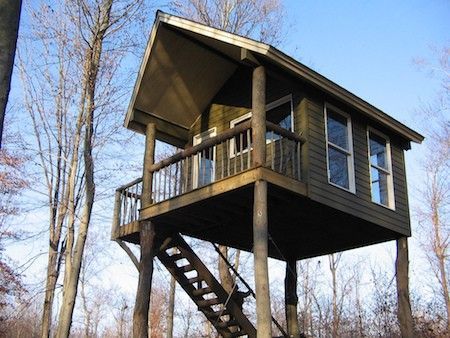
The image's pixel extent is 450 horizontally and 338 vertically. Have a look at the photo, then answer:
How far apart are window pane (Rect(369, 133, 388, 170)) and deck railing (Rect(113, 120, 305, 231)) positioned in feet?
8.06

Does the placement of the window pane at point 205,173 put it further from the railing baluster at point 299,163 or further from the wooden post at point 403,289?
the wooden post at point 403,289

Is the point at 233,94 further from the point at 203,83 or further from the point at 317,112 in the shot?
the point at 317,112

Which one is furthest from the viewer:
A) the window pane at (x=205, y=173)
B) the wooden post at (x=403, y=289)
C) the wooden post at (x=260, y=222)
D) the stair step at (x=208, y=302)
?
the window pane at (x=205, y=173)

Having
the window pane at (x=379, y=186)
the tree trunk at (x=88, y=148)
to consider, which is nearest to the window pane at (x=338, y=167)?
the window pane at (x=379, y=186)

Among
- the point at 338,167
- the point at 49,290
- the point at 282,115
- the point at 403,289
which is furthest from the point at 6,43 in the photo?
the point at 49,290

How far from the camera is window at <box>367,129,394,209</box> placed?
38.3 feet

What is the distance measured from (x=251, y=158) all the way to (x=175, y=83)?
2602 mm

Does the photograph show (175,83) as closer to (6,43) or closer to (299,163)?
(299,163)

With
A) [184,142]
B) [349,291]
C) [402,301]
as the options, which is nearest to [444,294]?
[349,291]

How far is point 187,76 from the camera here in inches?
472

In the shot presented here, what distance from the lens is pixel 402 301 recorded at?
11.7 metres

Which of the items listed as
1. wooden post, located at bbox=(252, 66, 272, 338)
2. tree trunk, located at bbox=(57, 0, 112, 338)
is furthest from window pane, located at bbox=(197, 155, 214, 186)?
tree trunk, located at bbox=(57, 0, 112, 338)

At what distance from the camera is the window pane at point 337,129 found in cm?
1078

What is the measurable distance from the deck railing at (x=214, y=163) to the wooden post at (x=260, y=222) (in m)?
0.19
